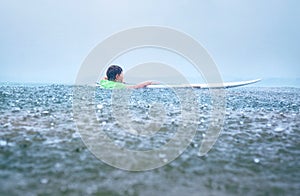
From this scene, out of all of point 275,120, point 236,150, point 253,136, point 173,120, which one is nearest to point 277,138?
point 253,136

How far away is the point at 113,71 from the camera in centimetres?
2322

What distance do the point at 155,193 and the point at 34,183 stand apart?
2.40 meters

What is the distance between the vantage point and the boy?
23234 millimetres

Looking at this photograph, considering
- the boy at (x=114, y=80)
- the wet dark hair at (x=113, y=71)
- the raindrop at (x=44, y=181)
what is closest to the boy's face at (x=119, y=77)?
the boy at (x=114, y=80)

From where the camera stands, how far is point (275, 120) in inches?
450

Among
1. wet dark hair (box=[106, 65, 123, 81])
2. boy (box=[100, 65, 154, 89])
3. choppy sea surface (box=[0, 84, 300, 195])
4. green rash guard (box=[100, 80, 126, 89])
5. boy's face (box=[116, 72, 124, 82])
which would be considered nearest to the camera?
choppy sea surface (box=[0, 84, 300, 195])

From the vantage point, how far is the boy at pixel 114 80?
23234mm

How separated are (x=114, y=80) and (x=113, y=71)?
3.74 feet

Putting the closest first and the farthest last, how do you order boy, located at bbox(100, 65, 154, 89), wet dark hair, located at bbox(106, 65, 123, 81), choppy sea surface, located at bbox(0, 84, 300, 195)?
choppy sea surface, located at bbox(0, 84, 300, 195) < wet dark hair, located at bbox(106, 65, 123, 81) < boy, located at bbox(100, 65, 154, 89)

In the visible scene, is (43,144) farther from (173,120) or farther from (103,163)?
(173,120)

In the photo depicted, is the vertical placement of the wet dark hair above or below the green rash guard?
above

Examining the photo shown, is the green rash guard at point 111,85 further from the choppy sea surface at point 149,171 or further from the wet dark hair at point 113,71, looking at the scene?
the choppy sea surface at point 149,171

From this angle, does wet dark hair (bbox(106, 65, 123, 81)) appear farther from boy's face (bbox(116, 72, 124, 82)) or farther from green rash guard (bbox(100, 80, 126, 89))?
green rash guard (bbox(100, 80, 126, 89))

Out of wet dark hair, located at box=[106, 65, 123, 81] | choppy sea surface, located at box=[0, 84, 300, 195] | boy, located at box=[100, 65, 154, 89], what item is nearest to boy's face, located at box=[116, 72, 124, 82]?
boy, located at box=[100, 65, 154, 89]
